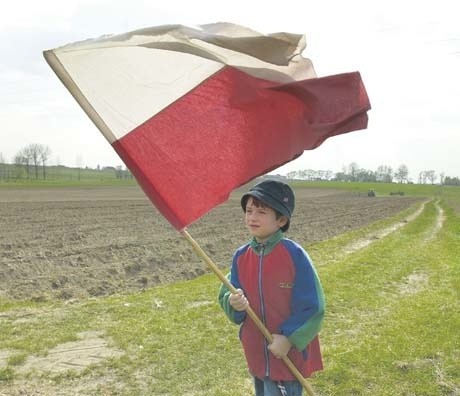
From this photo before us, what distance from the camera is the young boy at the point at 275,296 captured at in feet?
9.30

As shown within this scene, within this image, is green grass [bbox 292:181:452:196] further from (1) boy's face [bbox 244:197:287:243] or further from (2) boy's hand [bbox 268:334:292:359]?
(2) boy's hand [bbox 268:334:292:359]

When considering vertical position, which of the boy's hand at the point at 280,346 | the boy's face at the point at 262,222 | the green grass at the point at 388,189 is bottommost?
the green grass at the point at 388,189

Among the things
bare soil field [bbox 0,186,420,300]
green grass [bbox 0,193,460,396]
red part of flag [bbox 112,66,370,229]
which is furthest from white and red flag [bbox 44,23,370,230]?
bare soil field [bbox 0,186,420,300]

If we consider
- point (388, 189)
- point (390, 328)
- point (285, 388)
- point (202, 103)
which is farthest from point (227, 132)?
point (388, 189)

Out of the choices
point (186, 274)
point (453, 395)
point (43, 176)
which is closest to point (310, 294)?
point (453, 395)

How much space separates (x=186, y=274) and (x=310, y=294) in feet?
28.1

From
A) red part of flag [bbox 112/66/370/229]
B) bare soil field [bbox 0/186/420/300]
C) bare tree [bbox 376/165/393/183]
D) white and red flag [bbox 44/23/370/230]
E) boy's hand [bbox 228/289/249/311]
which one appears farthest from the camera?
bare tree [bbox 376/165/393/183]

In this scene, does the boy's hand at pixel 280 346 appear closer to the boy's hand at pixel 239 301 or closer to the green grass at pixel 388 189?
the boy's hand at pixel 239 301

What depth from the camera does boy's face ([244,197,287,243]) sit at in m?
2.98

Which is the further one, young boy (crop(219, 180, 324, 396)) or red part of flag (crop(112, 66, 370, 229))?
red part of flag (crop(112, 66, 370, 229))

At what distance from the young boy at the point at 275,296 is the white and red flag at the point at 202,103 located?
0.36 meters

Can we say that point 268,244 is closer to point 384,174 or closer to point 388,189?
point 388,189

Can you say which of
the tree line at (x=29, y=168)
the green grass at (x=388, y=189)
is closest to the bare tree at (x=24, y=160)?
the tree line at (x=29, y=168)

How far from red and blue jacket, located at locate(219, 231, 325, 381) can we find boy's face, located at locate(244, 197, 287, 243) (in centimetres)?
4
